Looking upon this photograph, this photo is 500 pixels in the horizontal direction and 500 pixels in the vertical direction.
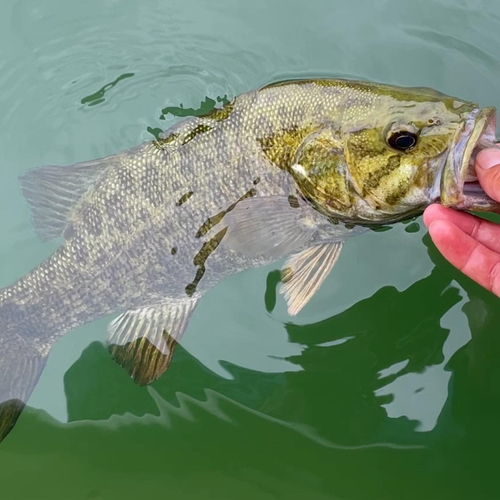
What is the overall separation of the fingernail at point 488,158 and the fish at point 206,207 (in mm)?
130

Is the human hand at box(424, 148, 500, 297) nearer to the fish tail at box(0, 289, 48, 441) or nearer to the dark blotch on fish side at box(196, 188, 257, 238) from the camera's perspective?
the dark blotch on fish side at box(196, 188, 257, 238)

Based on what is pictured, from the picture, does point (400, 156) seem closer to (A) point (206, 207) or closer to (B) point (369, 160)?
(B) point (369, 160)

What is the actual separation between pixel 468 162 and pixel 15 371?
2.26m

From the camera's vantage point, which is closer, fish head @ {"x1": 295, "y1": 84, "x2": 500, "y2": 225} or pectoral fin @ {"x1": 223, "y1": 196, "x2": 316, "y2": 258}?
fish head @ {"x1": 295, "y1": 84, "x2": 500, "y2": 225}

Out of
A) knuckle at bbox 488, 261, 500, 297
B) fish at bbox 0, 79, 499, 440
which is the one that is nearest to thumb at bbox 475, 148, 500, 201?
fish at bbox 0, 79, 499, 440

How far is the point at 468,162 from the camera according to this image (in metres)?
1.90

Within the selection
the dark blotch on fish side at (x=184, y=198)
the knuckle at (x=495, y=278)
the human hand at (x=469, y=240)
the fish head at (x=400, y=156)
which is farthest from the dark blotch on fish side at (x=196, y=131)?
the knuckle at (x=495, y=278)

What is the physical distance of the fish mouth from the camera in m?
1.89

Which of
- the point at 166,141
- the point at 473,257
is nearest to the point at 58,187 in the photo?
the point at 166,141

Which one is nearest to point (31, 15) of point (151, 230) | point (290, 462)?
point (151, 230)

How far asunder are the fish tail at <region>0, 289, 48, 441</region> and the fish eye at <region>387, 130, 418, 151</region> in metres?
1.80

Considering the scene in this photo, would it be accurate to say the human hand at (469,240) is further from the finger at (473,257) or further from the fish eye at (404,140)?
the fish eye at (404,140)

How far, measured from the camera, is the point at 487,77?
3.51m

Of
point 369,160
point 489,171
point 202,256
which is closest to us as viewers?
A: point 489,171
